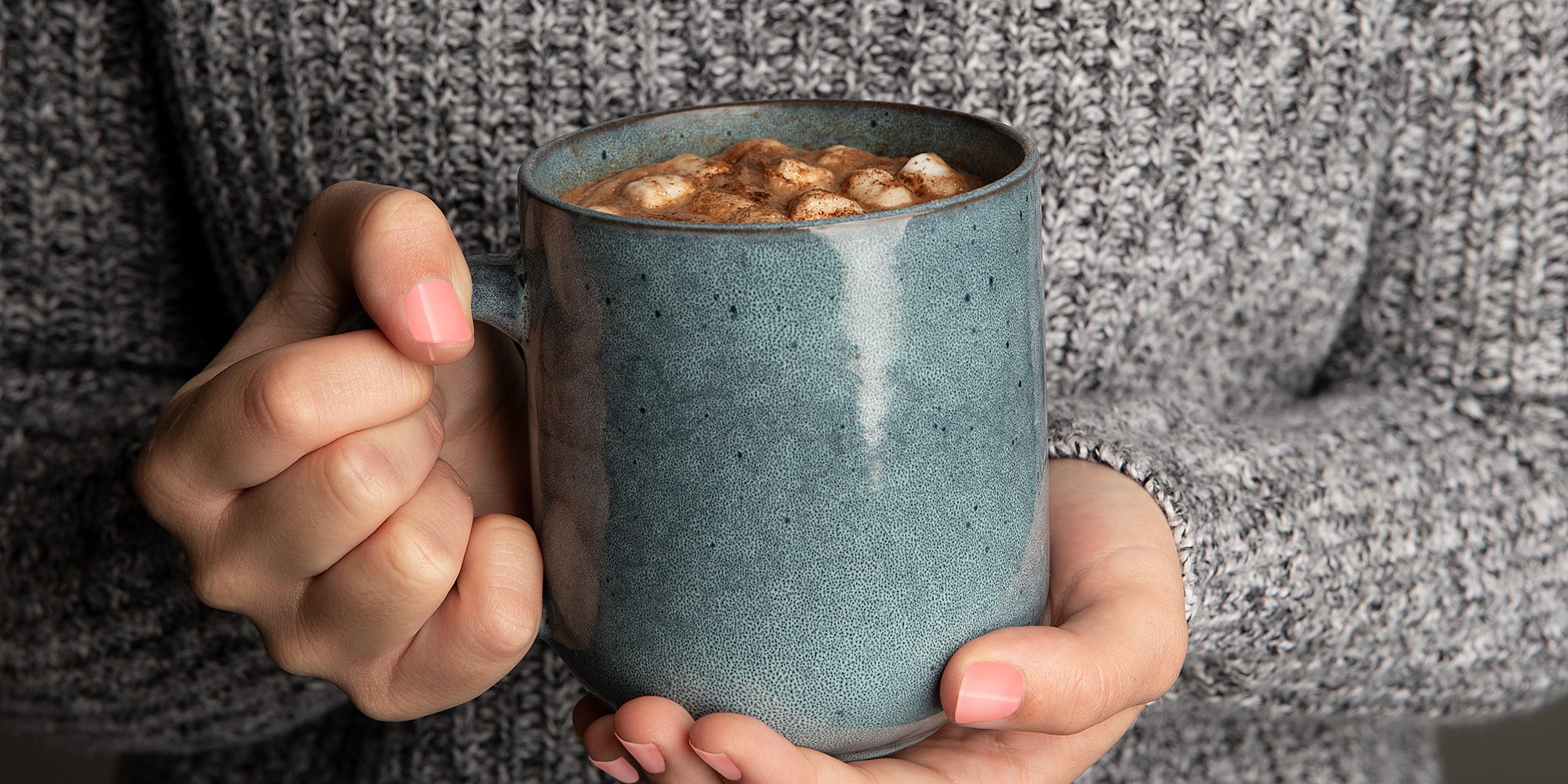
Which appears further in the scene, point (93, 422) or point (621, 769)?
point (93, 422)

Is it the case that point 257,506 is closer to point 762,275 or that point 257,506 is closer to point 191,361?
point 762,275

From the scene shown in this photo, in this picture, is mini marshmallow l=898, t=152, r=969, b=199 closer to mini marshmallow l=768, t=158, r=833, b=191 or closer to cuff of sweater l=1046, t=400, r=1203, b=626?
mini marshmallow l=768, t=158, r=833, b=191

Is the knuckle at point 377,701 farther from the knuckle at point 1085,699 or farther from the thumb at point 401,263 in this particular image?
the knuckle at point 1085,699

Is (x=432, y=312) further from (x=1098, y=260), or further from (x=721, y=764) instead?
(x=1098, y=260)

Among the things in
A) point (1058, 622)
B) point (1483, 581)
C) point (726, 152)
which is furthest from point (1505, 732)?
point (726, 152)

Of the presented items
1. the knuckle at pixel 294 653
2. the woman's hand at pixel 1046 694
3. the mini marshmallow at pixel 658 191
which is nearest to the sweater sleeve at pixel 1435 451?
the woman's hand at pixel 1046 694

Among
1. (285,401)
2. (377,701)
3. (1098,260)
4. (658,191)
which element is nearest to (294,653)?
(377,701)
